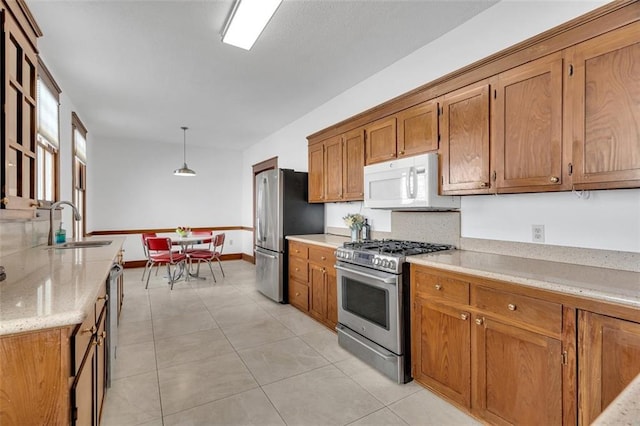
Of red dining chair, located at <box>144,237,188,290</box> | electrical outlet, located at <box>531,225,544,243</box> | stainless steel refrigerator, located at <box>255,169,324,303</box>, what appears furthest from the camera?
red dining chair, located at <box>144,237,188,290</box>

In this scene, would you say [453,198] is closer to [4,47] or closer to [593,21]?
[593,21]

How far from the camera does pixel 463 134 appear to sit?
229cm

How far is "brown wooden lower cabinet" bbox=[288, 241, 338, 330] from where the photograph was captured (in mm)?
3240

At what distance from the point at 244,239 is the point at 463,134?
20.0 feet

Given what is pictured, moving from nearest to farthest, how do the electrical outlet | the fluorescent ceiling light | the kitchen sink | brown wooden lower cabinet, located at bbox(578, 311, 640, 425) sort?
brown wooden lower cabinet, located at bbox(578, 311, 640, 425), the electrical outlet, the fluorescent ceiling light, the kitchen sink

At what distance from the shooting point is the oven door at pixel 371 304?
2.29 meters

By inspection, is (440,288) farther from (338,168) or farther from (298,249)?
(298,249)

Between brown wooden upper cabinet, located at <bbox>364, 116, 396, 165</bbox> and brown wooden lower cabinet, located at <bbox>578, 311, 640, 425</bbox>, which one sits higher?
brown wooden upper cabinet, located at <bbox>364, 116, 396, 165</bbox>

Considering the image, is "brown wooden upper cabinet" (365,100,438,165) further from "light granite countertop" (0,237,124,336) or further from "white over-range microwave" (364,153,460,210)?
"light granite countertop" (0,237,124,336)

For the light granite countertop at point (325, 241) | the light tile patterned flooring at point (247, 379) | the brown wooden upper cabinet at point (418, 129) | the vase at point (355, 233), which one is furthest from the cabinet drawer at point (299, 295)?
the brown wooden upper cabinet at point (418, 129)

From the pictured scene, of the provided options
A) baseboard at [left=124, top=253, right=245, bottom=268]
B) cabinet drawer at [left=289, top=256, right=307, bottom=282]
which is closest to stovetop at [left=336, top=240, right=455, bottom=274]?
cabinet drawer at [left=289, top=256, right=307, bottom=282]

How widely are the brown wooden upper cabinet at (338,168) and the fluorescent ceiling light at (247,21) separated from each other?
1.37 m

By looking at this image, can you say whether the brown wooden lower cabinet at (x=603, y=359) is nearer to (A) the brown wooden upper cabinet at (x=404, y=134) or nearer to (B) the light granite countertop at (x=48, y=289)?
(A) the brown wooden upper cabinet at (x=404, y=134)

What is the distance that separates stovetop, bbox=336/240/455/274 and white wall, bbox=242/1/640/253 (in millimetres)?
369
